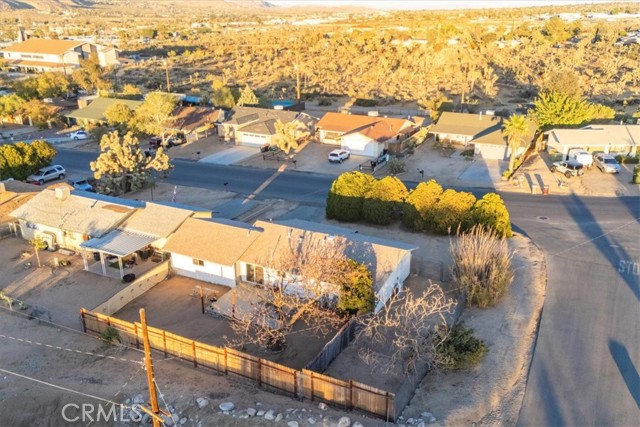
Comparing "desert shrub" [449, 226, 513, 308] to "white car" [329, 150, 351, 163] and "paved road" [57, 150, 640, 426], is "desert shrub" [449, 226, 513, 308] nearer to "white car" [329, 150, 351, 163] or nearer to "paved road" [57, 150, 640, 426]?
"paved road" [57, 150, 640, 426]

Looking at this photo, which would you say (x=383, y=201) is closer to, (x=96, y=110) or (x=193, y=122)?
(x=193, y=122)

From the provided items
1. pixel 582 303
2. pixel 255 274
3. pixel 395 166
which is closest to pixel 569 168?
pixel 395 166

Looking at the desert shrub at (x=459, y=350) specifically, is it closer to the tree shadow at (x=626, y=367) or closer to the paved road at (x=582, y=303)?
the paved road at (x=582, y=303)

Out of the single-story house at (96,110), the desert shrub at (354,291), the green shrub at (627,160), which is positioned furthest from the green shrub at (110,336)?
the single-story house at (96,110)

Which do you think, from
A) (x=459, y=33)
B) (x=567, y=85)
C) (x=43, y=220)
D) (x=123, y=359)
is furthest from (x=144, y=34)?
(x=123, y=359)

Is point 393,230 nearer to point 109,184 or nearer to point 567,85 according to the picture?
point 109,184
